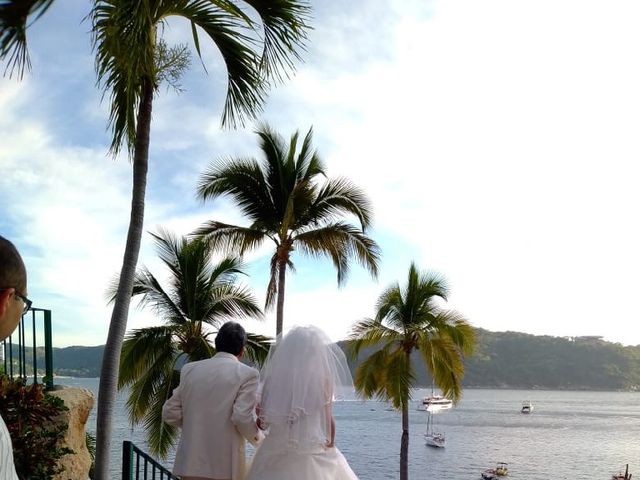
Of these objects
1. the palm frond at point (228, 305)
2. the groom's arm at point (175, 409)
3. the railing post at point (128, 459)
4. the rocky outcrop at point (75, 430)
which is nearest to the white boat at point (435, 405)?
the palm frond at point (228, 305)

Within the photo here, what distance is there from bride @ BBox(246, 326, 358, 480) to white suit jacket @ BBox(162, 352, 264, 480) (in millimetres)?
141

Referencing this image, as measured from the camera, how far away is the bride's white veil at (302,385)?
539 centimetres

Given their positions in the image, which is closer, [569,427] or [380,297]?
[380,297]

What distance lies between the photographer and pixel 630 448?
97938 mm

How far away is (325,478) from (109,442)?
354 centimetres

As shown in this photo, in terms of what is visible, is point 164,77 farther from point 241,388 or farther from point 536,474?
point 536,474

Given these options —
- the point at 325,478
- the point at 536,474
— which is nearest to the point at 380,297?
the point at 325,478

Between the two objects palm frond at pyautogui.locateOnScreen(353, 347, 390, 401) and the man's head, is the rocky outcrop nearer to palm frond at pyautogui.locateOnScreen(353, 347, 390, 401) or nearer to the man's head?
the man's head

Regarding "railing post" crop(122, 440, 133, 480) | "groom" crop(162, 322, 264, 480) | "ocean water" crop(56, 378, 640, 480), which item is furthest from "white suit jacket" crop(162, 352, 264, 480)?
"ocean water" crop(56, 378, 640, 480)

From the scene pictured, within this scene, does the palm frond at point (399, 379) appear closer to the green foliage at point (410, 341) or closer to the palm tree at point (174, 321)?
the green foliage at point (410, 341)

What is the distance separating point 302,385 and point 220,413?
0.66m

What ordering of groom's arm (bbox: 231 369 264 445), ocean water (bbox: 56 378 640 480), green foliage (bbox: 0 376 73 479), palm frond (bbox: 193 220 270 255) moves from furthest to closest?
ocean water (bbox: 56 378 640 480)
palm frond (bbox: 193 220 270 255)
green foliage (bbox: 0 376 73 479)
groom's arm (bbox: 231 369 264 445)

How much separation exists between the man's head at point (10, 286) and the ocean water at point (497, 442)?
41.0 metres

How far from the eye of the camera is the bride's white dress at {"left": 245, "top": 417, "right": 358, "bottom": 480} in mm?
5391
